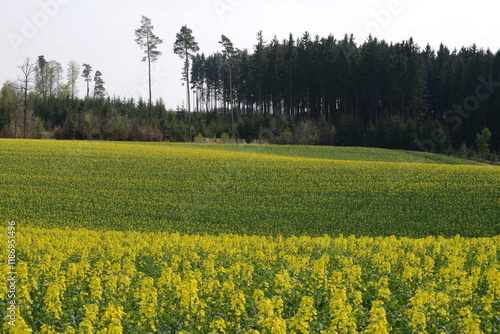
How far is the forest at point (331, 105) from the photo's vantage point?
231 feet

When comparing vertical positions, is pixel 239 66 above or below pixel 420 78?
above

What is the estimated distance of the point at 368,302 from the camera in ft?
28.1

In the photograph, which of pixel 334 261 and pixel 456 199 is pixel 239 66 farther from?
pixel 334 261

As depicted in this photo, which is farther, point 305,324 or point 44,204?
point 44,204

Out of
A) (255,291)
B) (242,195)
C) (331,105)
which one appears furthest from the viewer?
(331,105)

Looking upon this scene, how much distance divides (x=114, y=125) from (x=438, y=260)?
65385 mm

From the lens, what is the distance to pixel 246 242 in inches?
549

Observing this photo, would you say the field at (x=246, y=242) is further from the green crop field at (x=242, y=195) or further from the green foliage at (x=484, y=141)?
the green foliage at (x=484, y=141)

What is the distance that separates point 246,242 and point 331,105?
7969 cm

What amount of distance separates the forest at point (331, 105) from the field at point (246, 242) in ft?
58.2

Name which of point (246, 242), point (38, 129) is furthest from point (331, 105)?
point (246, 242)

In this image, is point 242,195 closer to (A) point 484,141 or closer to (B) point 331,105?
(A) point 484,141

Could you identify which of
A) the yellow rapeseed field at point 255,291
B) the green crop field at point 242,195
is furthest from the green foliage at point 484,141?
the yellow rapeseed field at point 255,291

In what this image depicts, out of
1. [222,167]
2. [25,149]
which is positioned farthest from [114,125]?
[222,167]
